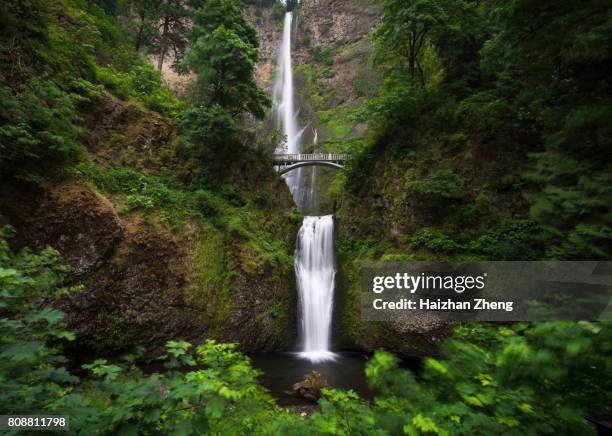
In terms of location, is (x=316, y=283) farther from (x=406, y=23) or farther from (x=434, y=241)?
(x=406, y=23)

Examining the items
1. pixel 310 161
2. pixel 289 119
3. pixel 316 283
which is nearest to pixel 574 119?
pixel 316 283

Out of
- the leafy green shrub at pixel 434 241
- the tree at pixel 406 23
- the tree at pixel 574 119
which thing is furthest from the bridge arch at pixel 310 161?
the tree at pixel 574 119

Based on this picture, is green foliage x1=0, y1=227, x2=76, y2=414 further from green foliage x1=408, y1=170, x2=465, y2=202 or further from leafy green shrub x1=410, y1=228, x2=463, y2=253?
green foliage x1=408, y1=170, x2=465, y2=202

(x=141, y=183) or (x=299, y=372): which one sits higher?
(x=141, y=183)

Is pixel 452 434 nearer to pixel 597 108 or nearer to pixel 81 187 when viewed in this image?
pixel 597 108

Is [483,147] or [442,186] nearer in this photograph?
[442,186]

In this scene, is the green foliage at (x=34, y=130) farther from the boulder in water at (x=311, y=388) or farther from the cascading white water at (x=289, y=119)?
the cascading white water at (x=289, y=119)

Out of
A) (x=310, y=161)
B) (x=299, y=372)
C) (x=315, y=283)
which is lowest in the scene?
(x=299, y=372)

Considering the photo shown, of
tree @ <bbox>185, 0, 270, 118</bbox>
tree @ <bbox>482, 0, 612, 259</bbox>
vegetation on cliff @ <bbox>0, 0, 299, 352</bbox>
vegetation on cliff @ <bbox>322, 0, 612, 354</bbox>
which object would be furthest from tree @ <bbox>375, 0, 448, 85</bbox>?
tree @ <bbox>482, 0, 612, 259</bbox>
